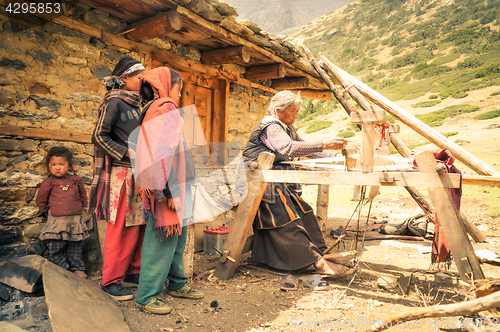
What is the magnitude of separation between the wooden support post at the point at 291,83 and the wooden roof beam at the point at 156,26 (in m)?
3.41

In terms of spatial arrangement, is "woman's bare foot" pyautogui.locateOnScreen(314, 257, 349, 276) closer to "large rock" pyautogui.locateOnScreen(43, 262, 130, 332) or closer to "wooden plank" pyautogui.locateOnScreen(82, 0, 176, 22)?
"large rock" pyautogui.locateOnScreen(43, 262, 130, 332)

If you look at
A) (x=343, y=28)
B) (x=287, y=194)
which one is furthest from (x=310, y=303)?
(x=343, y=28)

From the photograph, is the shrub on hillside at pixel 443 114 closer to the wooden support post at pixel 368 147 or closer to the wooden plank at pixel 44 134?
the wooden support post at pixel 368 147

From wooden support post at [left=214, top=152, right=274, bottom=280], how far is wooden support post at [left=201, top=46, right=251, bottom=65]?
210 centimetres

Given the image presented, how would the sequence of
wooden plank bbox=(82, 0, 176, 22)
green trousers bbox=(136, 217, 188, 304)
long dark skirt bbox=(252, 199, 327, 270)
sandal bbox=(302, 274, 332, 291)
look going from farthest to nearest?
wooden plank bbox=(82, 0, 176, 22) → long dark skirt bbox=(252, 199, 327, 270) → sandal bbox=(302, 274, 332, 291) → green trousers bbox=(136, 217, 188, 304)

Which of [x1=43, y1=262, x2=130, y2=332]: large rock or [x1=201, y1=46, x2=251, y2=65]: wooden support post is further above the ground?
[x1=201, y1=46, x2=251, y2=65]: wooden support post

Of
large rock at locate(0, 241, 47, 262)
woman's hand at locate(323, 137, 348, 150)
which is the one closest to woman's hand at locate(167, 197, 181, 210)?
woman's hand at locate(323, 137, 348, 150)

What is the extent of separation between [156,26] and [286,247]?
2.53 metres

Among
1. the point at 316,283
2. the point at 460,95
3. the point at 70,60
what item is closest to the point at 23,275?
the point at 70,60

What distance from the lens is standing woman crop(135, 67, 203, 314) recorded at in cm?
214

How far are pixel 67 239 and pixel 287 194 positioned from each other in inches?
77.5

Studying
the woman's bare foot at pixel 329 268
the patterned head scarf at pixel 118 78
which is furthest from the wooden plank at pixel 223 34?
the woman's bare foot at pixel 329 268

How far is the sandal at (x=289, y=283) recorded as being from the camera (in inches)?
107

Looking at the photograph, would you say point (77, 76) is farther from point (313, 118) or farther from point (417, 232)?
point (313, 118)
